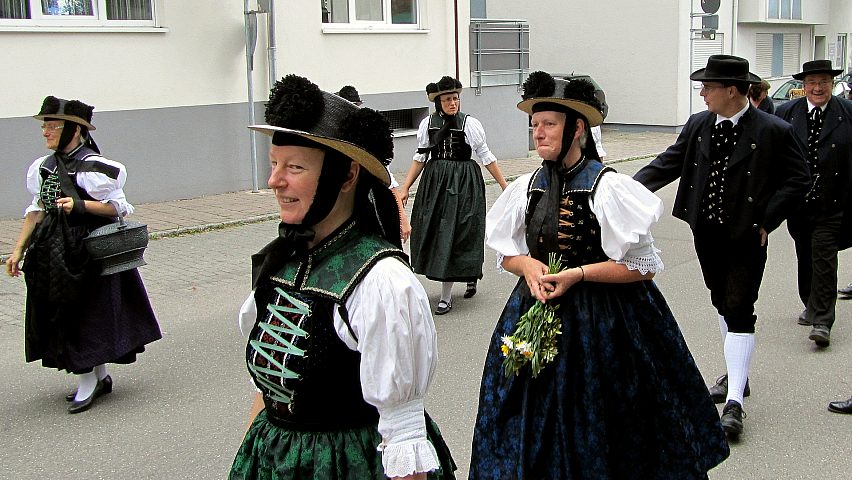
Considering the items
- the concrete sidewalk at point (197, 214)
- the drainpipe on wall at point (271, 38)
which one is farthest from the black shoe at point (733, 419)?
the drainpipe on wall at point (271, 38)

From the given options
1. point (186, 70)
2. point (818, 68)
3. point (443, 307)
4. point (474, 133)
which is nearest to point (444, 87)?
point (474, 133)

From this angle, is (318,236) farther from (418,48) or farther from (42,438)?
(418,48)

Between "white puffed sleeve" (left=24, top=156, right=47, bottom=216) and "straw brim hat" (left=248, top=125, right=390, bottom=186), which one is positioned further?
"white puffed sleeve" (left=24, top=156, right=47, bottom=216)

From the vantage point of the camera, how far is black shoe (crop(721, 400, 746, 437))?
189 inches

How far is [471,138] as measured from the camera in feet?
24.7

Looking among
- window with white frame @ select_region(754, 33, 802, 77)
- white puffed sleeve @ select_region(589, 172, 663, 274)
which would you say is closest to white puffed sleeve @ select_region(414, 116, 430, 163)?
white puffed sleeve @ select_region(589, 172, 663, 274)

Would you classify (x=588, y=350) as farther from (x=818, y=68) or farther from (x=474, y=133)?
(x=474, y=133)

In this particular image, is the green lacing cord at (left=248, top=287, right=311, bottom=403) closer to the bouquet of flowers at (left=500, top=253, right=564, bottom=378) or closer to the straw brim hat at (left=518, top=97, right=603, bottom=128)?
the bouquet of flowers at (left=500, top=253, right=564, bottom=378)

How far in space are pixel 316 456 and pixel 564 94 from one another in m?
1.90

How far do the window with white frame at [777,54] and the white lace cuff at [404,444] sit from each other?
26.0 meters

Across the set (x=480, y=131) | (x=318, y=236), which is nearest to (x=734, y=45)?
(x=480, y=131)

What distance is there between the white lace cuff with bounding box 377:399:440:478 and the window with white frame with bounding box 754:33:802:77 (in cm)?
2596

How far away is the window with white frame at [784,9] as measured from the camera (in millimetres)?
26094

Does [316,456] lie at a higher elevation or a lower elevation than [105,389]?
higher
